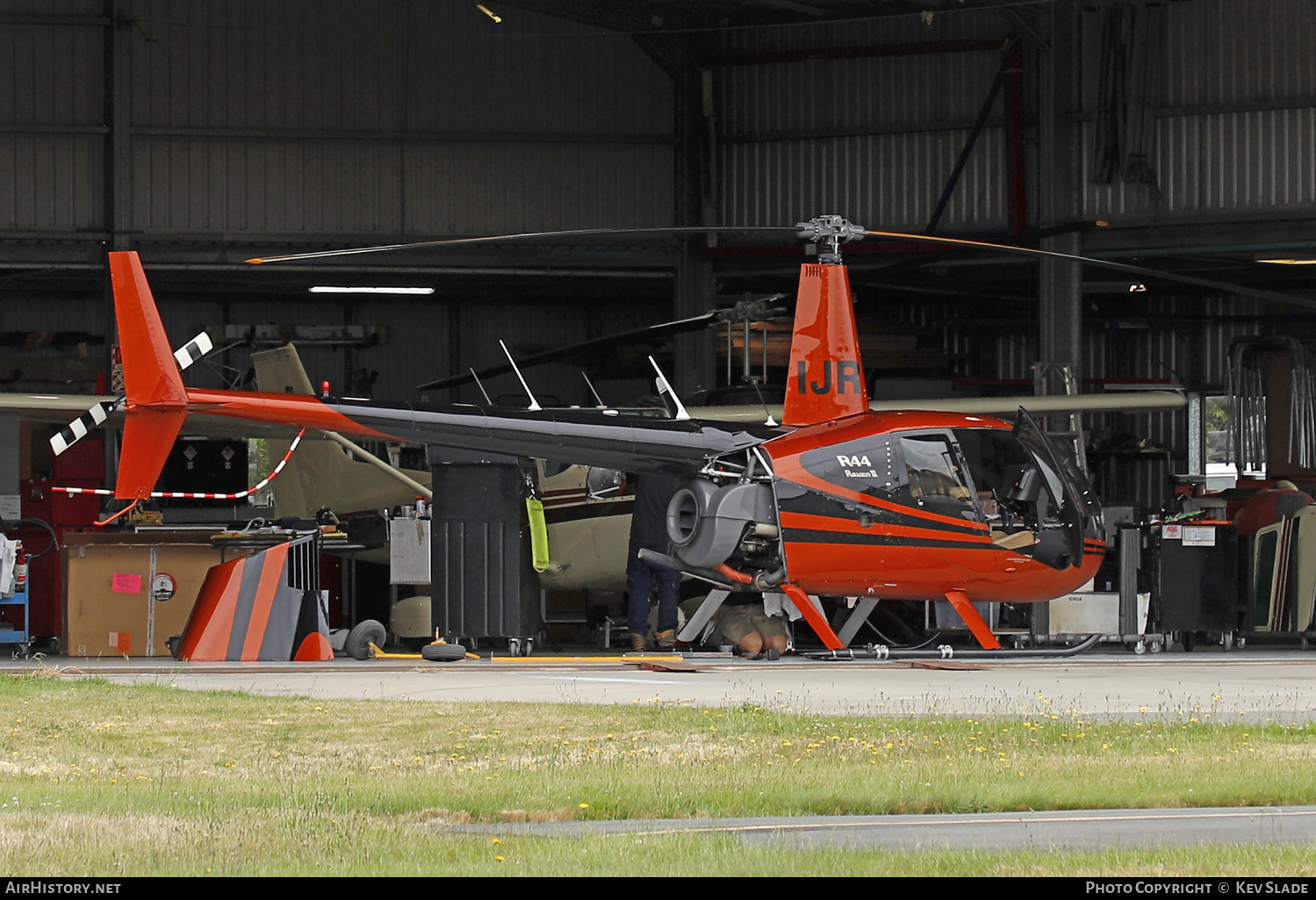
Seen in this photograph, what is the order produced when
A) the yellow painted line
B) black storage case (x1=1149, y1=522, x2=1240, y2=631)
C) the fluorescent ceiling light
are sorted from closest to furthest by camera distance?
the yellow painted line
black storage case (x1=1149, y1=522, x2=1240, y2=631)
the fluorescent ceiling light

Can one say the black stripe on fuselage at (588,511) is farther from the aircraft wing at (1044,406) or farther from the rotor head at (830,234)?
the rotor head at (830,234)

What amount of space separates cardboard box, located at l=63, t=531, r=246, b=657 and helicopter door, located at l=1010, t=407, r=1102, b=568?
737 cm

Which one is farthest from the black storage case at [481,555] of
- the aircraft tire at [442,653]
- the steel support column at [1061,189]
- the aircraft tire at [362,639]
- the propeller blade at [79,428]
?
the steel support column at [1061,189]

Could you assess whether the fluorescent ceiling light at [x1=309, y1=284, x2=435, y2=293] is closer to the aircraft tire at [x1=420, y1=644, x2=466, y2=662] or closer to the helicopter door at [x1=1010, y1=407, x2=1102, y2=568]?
the aircraft tire at [x1=420, y1=644, x2=466, y2=662]

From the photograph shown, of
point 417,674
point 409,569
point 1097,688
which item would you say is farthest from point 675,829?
point 409,569

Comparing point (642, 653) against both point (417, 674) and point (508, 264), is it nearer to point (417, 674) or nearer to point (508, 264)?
point (417, 674)

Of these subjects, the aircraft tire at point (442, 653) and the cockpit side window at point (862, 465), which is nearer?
the cockpit side window at point (862, 465)

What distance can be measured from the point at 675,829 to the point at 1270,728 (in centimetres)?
396

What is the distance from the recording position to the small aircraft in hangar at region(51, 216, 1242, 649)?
12.9 meters

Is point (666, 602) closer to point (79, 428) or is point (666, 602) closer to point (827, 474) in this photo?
point (827, 474)

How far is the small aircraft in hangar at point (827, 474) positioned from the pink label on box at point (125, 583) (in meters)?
2.94

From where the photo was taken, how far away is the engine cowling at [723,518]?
42.3 feet

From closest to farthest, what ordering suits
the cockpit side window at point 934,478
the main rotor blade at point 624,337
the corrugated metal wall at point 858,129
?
the cockpit side window at point 934,478
the main rotor blade at point 624,337
the corrugated metal wall at point 858,129

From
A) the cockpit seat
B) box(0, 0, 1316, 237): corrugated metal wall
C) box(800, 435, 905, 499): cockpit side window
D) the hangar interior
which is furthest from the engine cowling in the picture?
box(0, 0, 1316, 237): corrugated metal wall
